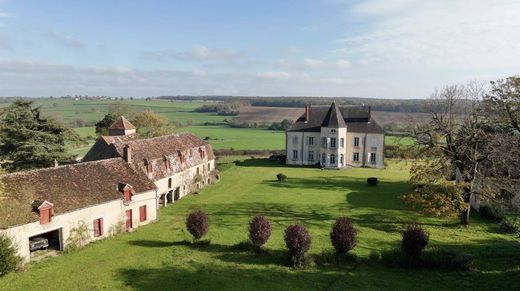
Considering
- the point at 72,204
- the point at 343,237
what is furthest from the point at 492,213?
the point at 72,204

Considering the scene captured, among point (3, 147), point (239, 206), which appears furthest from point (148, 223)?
point (3, 147)

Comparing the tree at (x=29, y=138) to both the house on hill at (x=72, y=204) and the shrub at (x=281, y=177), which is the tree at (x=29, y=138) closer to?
the house on hill at (x=72, y=204)

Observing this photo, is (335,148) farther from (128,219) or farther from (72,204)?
(72,204)

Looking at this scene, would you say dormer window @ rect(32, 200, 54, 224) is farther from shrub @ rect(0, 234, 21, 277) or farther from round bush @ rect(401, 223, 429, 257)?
round bush @ rect(401, 223, 429, 257)

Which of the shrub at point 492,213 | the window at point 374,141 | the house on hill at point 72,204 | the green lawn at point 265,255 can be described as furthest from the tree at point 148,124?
the shrub at point 492,213

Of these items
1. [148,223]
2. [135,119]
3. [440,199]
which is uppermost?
[135,119]

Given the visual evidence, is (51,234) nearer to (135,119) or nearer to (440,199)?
(440,199)
